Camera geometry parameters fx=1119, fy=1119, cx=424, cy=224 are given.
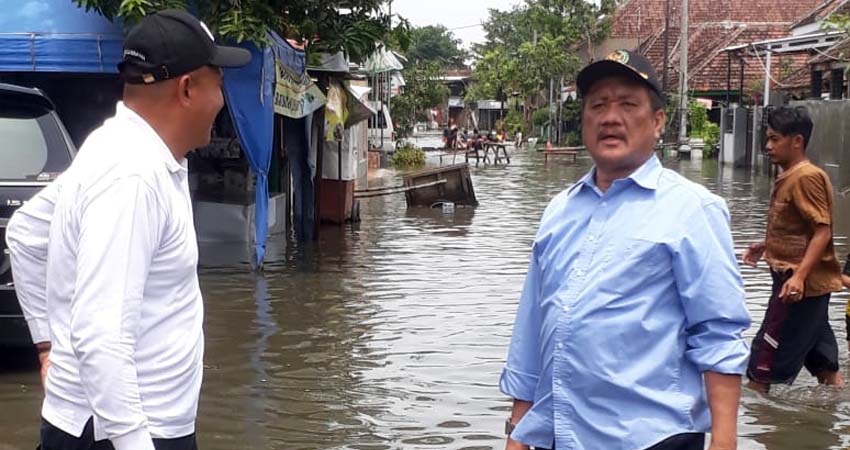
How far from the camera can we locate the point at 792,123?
239 inches

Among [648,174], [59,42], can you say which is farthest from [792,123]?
[59,42]

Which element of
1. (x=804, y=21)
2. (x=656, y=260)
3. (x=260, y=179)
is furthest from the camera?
(x=804, y=21)

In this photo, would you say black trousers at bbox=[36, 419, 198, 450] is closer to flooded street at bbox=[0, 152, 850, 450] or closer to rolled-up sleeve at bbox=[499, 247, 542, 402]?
rolled-up sleeve at bbox=[499, 247, 542, 402]

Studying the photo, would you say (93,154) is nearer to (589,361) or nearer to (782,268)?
(589,361)

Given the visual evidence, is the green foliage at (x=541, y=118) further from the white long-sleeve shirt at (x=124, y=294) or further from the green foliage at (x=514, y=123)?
the white long-sleeve shirt at (x=124, y=294)

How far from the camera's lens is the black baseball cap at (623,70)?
299cm

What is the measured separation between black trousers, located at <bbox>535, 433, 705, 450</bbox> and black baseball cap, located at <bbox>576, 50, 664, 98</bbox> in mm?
915

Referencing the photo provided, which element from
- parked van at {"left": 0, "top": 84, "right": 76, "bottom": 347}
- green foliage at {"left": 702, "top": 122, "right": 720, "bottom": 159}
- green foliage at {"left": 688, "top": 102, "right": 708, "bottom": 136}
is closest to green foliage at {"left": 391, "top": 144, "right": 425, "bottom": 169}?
→ green foliage at {"left": 702, "top": 122, "right": 720, "bottom": 159}

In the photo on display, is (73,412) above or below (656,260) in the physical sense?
below

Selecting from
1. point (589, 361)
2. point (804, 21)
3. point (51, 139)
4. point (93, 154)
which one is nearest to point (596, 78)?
point (589, 361)

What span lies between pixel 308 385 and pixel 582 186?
426 cm

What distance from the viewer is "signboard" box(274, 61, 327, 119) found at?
11180 millimetres

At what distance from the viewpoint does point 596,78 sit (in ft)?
10.1

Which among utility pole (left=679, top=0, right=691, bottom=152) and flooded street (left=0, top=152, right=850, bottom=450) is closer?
flooded street (left=0, top=152, right=850, bottom=450)
